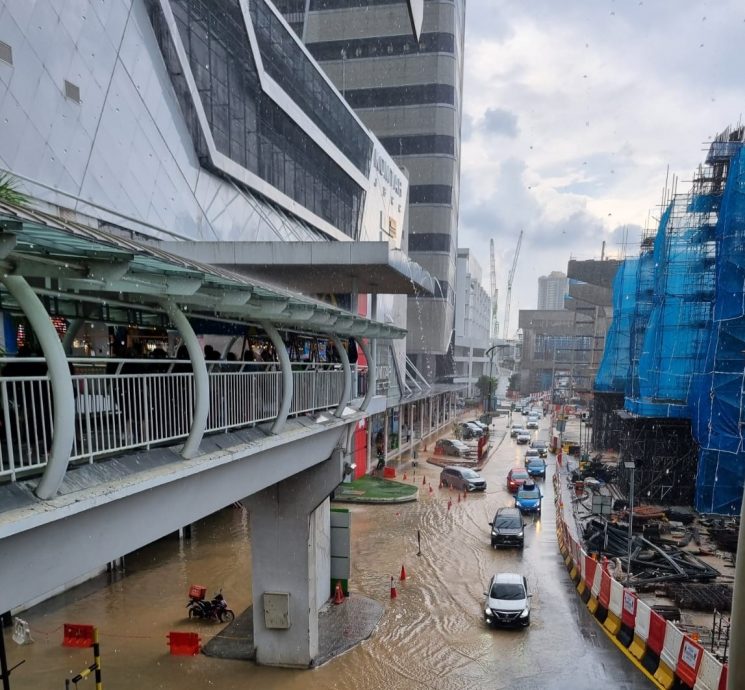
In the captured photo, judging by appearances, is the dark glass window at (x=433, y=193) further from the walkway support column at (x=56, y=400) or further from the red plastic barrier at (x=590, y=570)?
the walkway support column at (x=56, y=400)

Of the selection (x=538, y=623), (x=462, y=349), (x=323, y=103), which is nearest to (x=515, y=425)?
(x=462, y=349)

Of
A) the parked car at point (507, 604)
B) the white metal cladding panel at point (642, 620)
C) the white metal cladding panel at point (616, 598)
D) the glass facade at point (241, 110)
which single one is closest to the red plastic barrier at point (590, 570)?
the white metal cladding panel at point (616, 598)

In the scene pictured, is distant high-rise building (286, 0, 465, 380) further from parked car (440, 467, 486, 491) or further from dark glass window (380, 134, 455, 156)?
parked car (440, 467, 486, 491)

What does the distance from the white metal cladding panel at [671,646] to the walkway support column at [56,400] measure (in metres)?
10.9

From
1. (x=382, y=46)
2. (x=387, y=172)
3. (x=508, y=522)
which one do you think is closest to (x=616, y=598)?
(x=508, y=522)

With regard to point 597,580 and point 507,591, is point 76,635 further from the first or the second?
point 597,580

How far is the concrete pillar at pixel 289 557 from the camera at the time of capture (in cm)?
1080

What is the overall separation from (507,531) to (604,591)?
18.3ft

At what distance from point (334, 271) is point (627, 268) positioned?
28.6 m

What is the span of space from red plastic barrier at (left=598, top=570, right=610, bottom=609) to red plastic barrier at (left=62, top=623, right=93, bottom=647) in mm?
11833

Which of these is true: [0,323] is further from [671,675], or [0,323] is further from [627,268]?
[627,268]

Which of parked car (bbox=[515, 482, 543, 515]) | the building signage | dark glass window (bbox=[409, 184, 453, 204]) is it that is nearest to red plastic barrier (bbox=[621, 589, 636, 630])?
parked car (bbox=[515, 482, 543, 515])

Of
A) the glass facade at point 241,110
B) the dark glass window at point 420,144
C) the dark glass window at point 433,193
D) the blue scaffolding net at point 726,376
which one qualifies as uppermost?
the dark glass window at point 420,144

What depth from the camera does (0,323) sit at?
7.11 metres
